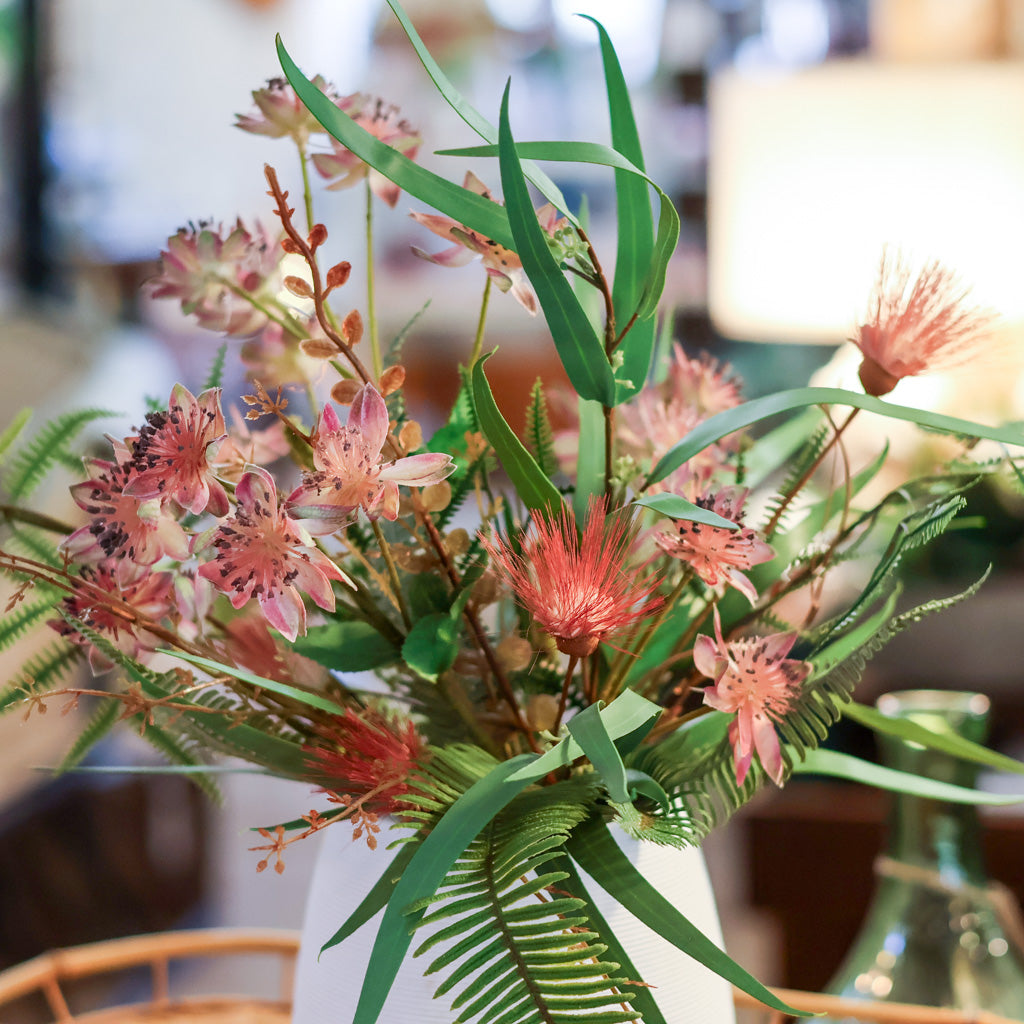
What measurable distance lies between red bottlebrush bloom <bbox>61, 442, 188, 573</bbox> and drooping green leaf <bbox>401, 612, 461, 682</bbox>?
74mm

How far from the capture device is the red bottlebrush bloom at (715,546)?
0.34 metres

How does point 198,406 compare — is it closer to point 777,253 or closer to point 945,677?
point 777,253

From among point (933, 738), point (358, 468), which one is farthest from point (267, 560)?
point (933, 738)

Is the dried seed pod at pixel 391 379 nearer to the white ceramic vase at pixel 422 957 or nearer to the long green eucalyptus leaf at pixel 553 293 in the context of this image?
the long green eucalyptus leaf at pixel 553 293

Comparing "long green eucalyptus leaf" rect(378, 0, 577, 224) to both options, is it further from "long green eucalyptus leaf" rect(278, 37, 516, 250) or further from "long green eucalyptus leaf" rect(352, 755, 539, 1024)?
"long green eucalyptus leaf" rect(352, 755, 539, 1024)

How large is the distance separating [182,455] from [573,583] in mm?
111

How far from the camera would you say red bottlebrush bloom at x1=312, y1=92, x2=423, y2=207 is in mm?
385

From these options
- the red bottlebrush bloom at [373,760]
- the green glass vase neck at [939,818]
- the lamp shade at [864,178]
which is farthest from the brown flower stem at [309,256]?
the lamp shade at [864,178]

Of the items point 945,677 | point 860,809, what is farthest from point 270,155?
point 860,809

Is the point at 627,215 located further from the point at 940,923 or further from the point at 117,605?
the point at 940,923

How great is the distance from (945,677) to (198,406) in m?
1.60

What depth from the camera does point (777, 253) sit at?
1167 mm

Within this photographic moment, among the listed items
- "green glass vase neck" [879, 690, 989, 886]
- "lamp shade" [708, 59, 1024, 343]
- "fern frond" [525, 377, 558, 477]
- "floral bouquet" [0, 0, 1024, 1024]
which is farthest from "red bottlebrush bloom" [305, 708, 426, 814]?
"lamp shade" [708, 59, 1024, 343]

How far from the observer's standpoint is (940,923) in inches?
22.3
